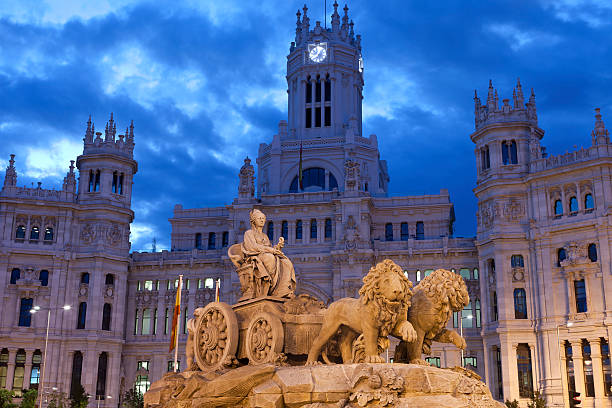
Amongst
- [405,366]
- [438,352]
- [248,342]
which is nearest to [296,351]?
[248,342]

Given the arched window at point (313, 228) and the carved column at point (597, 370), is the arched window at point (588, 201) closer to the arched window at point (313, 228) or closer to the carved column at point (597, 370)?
the carved column at point (597, 370)

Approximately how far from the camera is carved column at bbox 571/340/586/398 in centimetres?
4887

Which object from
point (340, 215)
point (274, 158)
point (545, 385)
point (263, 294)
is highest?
point (274, 158)

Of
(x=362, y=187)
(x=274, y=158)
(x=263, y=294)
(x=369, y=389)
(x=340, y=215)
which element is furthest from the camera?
(x=274, y=158)

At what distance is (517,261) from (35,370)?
42.3 m

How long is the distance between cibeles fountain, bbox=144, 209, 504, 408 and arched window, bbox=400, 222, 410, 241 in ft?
161

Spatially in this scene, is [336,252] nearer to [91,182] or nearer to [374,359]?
[91,182]

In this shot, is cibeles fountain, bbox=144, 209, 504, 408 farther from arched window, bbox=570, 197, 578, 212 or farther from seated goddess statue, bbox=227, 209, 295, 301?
arched window, bbox=570, 197, 578, 212

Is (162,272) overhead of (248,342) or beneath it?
overhead

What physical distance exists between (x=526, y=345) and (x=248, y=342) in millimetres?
41798

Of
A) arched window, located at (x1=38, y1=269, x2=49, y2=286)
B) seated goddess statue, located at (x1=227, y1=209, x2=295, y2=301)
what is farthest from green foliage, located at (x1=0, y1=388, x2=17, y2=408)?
seated goddess statue, located at (x1=227, y1=209, x2=295, y2=301)

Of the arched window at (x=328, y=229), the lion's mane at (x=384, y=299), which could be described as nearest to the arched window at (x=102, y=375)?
the arched window at (x=328, y=229)

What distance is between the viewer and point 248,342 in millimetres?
15867

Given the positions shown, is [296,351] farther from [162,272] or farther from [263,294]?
[162,272]
